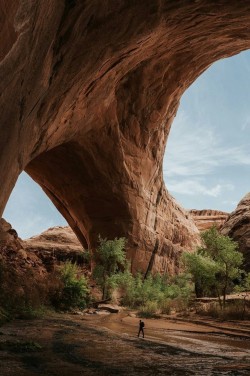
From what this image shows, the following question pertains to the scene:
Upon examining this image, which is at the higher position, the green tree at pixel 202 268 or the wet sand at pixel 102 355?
the green tree at pixel 202 268

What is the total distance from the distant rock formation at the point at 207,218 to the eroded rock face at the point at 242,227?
1504cm

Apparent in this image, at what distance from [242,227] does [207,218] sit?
77.0ft

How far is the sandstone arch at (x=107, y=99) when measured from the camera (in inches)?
244

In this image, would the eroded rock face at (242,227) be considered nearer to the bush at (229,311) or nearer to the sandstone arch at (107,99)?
the sandstone arch at (107,99)

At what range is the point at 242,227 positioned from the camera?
73.7 ft

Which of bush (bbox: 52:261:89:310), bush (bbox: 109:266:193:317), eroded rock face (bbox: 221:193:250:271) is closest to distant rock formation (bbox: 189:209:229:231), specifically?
eroded rock face (bbox: 221:193:250:271)

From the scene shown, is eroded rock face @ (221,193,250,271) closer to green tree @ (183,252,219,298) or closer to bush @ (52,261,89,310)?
green tree @ (183,252,219,298)

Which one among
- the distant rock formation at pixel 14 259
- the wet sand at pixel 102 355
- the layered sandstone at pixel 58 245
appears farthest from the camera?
the layered sandstone at pixel 58 245

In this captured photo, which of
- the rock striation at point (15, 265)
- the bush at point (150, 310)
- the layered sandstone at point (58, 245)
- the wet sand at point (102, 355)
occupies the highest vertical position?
the layered sandstone at point (58, 245)

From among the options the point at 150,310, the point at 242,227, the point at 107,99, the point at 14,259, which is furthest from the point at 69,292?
the point at 242,227

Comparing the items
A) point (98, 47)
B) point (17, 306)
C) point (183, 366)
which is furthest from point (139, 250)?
point (183, 366)

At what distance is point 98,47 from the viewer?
8.56 meters

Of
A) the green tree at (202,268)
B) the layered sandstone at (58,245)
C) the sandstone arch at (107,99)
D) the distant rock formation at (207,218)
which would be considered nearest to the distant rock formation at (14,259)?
the sandstone arch at (107,99)

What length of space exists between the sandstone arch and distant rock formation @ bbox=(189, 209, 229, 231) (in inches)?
425
